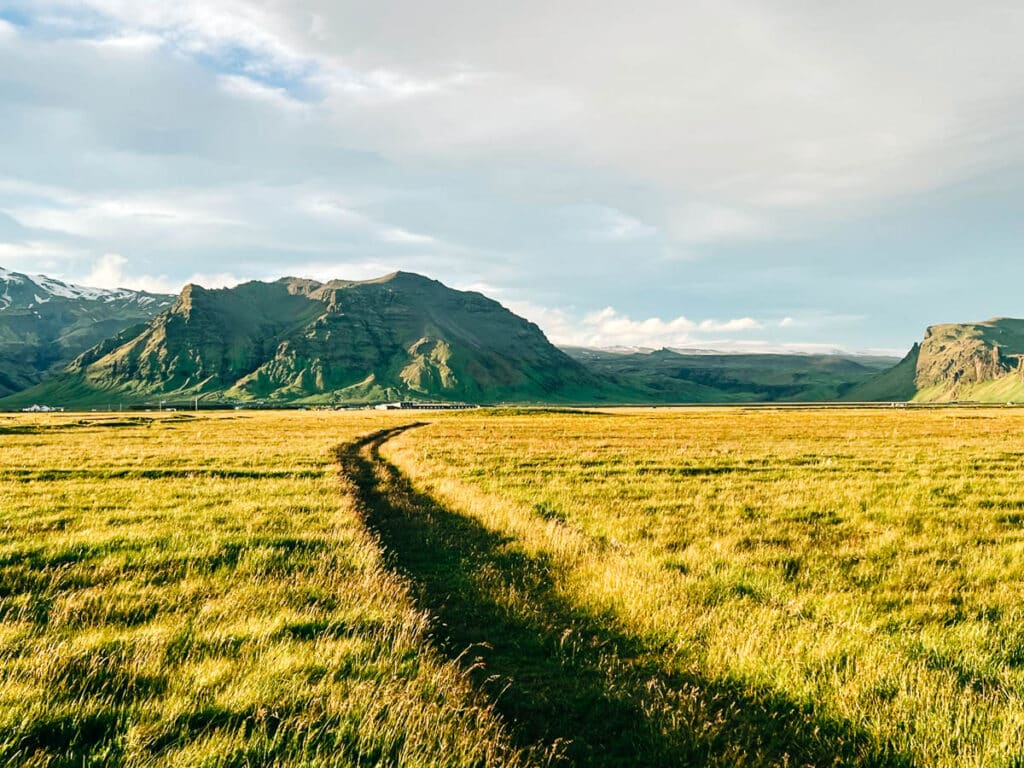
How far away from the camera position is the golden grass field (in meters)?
5.52

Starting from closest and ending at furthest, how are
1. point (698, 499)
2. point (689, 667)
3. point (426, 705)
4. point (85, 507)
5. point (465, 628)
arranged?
point (426, 705) → point (689, 667) → point (465, 628) → point (85, 507) → point (698, 499)

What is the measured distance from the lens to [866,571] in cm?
1116

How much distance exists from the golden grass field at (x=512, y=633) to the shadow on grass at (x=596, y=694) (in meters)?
0.03

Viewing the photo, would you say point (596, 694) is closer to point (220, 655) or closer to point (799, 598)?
point (220, 655)

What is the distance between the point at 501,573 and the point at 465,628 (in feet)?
8.65

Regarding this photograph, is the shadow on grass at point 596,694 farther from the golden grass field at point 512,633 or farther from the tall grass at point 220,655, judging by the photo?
the tall grass at point 220,655

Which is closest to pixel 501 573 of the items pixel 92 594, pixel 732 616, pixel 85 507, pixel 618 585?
pixel 618 585

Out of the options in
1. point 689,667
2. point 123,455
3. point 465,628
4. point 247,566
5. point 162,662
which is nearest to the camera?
point 162,662

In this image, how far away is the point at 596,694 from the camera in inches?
274

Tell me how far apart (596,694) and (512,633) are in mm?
2056

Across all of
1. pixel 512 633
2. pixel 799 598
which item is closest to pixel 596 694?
pixel 512 633

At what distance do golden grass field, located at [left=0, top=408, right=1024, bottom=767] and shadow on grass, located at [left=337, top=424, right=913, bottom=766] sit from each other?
0.11ft

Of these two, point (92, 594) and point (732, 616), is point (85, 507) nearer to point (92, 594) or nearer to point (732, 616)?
point (92, 594)

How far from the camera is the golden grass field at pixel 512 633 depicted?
18.1ft
